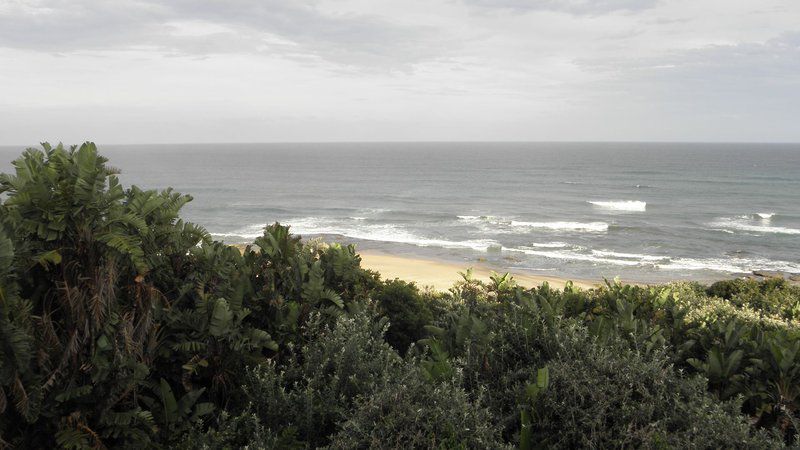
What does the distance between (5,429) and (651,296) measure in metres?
9.64

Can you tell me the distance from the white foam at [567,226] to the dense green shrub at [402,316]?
132ft

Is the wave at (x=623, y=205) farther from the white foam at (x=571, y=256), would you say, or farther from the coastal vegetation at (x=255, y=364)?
the coastal vegetation at (x=255, y=364)

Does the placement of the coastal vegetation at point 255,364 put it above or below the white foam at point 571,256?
above

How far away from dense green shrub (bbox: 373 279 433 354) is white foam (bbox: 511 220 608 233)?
40243 millimetres

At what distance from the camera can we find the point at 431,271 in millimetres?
30672

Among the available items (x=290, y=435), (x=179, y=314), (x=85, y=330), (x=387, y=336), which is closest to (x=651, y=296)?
(x=387, y=336)

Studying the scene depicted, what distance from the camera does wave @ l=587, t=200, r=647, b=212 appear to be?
57719mm

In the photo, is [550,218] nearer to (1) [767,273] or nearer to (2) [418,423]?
(1) [767,273]

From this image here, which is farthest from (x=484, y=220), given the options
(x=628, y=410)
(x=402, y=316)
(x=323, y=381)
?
(x=628, y=410)

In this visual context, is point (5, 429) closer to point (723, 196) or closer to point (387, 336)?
point (387, 336)

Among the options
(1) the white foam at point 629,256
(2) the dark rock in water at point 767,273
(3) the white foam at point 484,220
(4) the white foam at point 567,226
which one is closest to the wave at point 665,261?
(1) the white foam at point 629,256

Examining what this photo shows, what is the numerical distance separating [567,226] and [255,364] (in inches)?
1777

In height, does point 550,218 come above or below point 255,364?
below

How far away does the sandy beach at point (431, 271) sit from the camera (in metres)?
27.9
